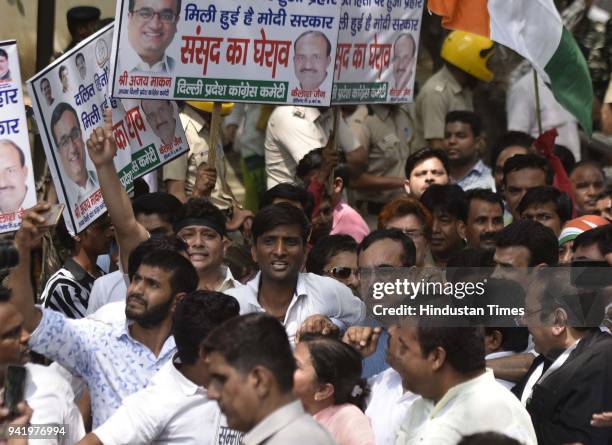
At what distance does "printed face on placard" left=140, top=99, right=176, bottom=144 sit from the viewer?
10.4 meters

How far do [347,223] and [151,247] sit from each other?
3.41 meters

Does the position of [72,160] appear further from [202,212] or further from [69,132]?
[202,212]

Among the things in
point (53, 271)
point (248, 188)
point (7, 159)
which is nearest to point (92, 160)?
point (7, 159)

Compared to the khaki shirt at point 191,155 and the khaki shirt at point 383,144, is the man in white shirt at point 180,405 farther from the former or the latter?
the khaki shirt at point 383,144

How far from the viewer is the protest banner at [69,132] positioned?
31.5 feet

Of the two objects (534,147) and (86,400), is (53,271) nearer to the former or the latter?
(86,400)

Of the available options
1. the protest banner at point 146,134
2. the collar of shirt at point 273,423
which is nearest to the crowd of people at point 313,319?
the collar of shirt at point 273,423

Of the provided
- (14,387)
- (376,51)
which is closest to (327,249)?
(376,51)

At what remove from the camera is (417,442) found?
6680 millimetres

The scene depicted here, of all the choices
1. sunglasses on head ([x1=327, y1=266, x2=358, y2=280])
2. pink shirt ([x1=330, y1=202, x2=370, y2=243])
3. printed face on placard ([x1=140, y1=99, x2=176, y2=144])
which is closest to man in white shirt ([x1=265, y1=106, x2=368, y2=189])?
pink shirt ([x1=330, y1=202, x2=370, y2=243])

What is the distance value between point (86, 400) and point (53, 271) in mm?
2488

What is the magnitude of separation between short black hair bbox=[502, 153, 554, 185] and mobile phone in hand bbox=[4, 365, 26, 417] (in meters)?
5.46

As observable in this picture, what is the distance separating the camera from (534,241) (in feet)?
Result: 29.8

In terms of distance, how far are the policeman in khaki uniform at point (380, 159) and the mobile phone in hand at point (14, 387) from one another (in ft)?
21.5
